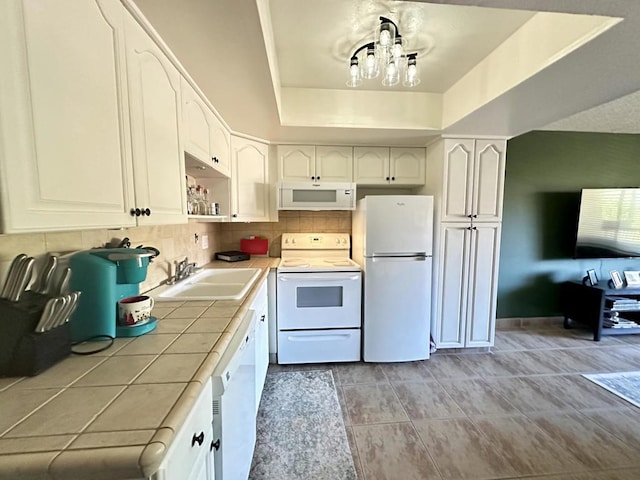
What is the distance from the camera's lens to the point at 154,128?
112 centimetres

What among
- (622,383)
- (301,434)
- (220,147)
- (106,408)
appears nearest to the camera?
(106,408)

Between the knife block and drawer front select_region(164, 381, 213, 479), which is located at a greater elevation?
the knife block

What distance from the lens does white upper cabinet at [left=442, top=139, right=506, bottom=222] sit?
8.30 feet

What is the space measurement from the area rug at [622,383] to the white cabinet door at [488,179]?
158 cm

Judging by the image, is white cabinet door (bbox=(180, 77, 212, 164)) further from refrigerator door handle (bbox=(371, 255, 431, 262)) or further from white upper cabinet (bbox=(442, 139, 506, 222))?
white upper cabinet (bbox=(442, 139, 506, 222))

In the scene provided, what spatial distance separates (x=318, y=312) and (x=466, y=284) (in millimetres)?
1509

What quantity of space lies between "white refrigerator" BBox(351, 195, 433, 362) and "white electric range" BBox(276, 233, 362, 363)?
112 millimetres

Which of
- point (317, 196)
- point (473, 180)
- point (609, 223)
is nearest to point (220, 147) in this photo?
point (317, 196)

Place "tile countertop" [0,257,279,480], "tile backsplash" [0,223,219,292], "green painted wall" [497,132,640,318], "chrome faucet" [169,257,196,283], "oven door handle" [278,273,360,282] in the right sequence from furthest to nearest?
"green painted wall" [497,132,640,318], "oven door handle" [278,273,360,282], "chrome faucet" [169,257,196,283], "tile backsplash" [0,223,219,292], "tile countertop" [0,257,279,480]

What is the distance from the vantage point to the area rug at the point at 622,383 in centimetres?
209

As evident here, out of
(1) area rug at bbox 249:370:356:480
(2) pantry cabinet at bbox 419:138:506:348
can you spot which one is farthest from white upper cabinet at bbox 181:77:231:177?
(2) pantry cabinet at bbox 419:138:506:348

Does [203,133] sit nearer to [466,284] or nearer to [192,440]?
[192,440]

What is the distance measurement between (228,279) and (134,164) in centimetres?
133

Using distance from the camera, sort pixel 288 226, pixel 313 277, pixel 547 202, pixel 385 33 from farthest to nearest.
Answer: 1. pixel 547 202
2. pixel 288 226
3. pixel 313 277
4. pixel 385 33
